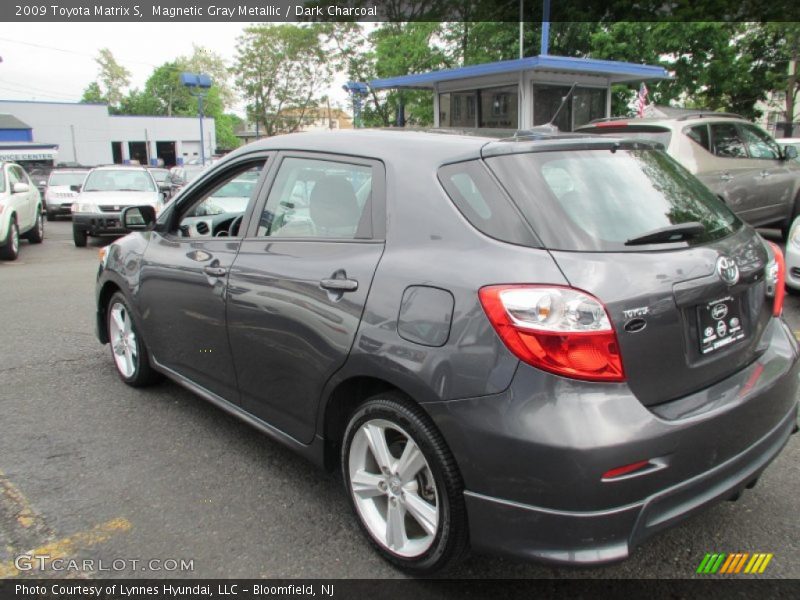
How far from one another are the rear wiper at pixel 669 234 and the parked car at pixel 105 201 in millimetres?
11675

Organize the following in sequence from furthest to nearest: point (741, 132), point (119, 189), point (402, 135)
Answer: point (119, 189) → point (741, 132) → point (402, 135)

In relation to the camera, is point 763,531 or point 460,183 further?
point 763,531

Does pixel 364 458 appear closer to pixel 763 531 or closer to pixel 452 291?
pixel 452 291

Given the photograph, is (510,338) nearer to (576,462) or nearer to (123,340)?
(576,462)

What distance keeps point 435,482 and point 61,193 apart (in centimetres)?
2134

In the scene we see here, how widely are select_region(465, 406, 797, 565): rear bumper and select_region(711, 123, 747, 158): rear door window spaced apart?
22.7 ft

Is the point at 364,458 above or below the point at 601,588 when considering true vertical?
above

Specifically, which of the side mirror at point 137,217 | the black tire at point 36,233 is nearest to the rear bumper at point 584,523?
the side mirror at point 137,217

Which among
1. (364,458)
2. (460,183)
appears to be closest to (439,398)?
(364,458)

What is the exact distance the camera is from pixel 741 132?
8.38m

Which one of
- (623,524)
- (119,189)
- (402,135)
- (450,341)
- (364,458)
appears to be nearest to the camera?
(623,524)

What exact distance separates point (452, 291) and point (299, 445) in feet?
3.83

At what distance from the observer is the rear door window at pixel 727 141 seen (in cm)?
804

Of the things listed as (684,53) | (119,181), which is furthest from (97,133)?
(684,53)
